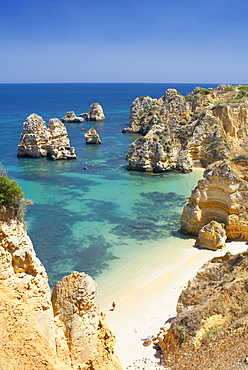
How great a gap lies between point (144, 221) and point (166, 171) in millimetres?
18866

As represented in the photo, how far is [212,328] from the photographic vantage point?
12789mm

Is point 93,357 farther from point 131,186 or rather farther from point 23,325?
point 131,186

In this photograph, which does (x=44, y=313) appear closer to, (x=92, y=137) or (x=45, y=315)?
(x=45, y=315)

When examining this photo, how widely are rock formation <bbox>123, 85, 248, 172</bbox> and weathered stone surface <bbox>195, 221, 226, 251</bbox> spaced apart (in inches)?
918

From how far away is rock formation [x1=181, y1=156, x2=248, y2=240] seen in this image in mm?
24625

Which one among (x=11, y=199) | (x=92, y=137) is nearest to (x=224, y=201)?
(x=11, y=199)

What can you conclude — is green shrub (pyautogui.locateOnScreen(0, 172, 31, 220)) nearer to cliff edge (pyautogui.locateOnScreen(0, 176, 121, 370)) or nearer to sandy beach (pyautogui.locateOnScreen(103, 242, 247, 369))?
cliff edge (pyautogui.locateOnScreen(0, 176, 121, 370))

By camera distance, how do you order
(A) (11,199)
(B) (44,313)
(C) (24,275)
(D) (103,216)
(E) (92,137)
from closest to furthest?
(B) (44,313), (C) (24,275), (A) (11,199), (D) (103,216), (E) (92,137)

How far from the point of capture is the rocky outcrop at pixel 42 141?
5647 cm

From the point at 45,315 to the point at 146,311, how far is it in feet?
31.8

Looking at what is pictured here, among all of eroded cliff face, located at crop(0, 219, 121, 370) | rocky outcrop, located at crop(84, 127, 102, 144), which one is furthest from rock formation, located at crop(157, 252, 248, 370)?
rocky outcrop, located at crop(84, 127, 102, 144)

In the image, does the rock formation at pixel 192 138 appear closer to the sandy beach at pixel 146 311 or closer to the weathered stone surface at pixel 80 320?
the sandy beach at pixel 146 311

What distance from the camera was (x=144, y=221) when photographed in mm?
30594

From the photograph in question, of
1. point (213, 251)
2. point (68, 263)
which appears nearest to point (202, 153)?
point (213, 251)
